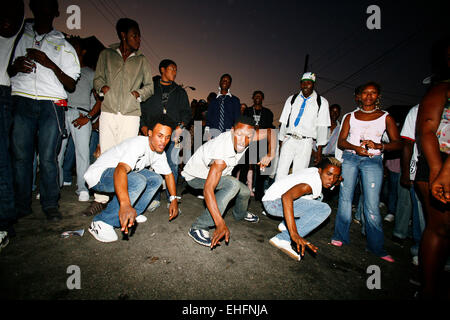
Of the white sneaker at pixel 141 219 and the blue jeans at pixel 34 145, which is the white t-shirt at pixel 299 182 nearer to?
the white sneaker at pixel 141 219

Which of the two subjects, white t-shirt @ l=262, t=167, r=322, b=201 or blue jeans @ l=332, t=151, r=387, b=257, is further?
blue jeans @ l=332, t=151, r=387, b=257

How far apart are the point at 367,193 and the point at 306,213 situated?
848 mm

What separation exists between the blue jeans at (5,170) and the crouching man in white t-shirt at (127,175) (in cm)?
74

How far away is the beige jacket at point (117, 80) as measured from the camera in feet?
9.77

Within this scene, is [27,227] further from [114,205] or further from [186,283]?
[186,283]

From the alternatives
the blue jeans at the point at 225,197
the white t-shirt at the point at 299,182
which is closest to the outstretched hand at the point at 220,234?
the blue jeans at the point at 225,197

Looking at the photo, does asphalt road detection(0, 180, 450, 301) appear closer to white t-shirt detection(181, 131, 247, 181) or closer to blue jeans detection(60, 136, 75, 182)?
white t-shirt detection(181, 131, 247, 181)

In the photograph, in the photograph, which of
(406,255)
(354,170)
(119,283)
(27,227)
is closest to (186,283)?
(119,283)

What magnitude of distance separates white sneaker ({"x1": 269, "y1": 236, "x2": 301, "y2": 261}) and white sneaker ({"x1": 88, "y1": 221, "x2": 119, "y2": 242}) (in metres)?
1.91

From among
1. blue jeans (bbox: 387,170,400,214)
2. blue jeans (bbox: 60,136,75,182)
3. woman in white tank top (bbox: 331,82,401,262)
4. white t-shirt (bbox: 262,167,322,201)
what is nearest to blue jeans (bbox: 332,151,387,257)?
woman in white tank top (bbox: 331,82,401,262)

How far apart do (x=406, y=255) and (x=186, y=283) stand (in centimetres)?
309

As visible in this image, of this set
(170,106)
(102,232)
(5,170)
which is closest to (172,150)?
(170,106)

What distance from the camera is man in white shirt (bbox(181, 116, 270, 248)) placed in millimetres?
2240

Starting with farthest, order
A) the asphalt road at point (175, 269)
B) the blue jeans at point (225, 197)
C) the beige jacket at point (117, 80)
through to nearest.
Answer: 1. the beige jacket at point (117, 80)
2. the blue jeans at point (225, 197)
3. the asphalt road at point (175, 269)
